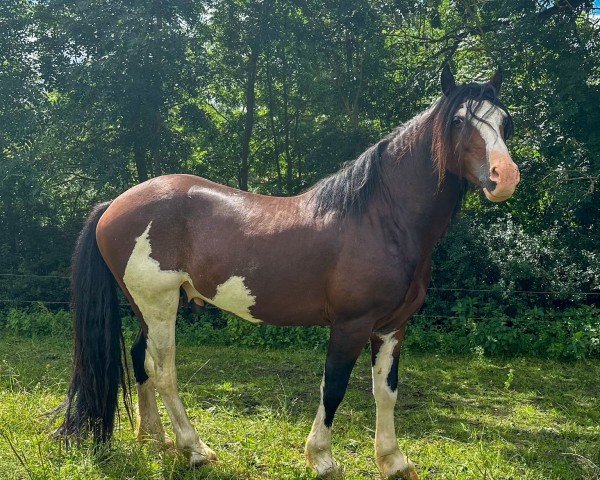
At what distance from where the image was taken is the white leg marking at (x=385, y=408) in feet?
10.2

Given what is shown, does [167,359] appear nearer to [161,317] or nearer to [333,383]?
[161,317]

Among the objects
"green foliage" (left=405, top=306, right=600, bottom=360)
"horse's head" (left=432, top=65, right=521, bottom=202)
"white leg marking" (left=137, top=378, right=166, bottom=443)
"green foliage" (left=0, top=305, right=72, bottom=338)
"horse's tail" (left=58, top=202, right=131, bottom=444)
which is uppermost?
"horse's head" (left=432, top=65, right=521, bottom=202)

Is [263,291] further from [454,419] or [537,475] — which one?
[454,419]

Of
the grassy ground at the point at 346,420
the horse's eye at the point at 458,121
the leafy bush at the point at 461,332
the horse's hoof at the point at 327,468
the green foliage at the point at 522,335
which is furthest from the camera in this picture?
the leafy bush at the point at 461,332

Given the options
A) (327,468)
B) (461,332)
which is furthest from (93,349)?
Result: (461,332)

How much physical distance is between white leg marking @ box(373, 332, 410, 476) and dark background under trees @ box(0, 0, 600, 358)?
12.6 feet

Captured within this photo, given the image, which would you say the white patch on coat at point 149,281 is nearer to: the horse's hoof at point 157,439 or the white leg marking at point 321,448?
the horse's hoof at point 157,439

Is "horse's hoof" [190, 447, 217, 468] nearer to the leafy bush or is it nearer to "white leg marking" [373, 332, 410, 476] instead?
"white leg marking" [373, 332, 410, 476]

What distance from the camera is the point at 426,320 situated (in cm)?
738

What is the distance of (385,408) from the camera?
123 inches

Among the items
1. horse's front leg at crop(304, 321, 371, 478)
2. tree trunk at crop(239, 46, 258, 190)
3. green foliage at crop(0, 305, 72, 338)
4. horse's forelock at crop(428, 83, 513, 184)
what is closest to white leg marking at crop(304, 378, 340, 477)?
horse's front leg at crop(304, 321, 371, 478)

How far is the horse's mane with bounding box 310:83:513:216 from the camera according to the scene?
274 centimetres

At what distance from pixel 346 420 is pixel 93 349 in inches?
73.0

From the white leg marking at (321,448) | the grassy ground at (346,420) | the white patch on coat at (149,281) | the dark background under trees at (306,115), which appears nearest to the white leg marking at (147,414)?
the grassy ground at (346,420)
